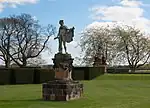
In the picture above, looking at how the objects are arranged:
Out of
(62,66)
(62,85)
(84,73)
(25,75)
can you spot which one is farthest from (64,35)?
(84,73)

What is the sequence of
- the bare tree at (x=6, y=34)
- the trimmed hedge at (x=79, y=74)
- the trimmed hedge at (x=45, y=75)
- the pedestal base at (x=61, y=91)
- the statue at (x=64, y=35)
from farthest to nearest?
the bare tree at (x=6, y=34), the trimmed hedge at (x=79, y=74), the trimmed hedge at (x=45, y=75), the statue at (x=64, y=35), the pedestal base at (x=61, y=91)

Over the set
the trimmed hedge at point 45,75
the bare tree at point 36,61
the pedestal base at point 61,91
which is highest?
the bare tree at point 36,61

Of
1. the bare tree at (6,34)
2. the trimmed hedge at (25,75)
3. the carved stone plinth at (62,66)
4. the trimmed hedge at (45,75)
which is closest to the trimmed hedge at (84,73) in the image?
the trimmed hedge at (45,75)

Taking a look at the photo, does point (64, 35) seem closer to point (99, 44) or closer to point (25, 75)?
point (25, 75)

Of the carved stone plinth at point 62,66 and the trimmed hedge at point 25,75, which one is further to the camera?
the trimmed hedge at point 25,75

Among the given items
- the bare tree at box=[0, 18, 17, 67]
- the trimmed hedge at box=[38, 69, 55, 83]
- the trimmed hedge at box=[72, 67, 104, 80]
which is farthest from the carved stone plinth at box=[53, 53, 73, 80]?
the bare tree at box=[0, 18, 17, 67]

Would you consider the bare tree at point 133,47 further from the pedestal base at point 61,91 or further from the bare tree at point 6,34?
the pedestal base at point 61,91

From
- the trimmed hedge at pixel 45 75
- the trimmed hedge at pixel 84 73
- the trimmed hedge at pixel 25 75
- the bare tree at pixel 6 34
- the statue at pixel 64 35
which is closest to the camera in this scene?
the statue at pixel 64 35

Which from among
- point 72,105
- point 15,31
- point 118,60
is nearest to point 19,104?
point 72,105

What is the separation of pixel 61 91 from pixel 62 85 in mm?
304

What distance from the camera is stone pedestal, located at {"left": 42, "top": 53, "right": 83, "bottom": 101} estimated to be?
58.0ft

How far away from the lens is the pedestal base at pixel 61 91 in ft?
57.9

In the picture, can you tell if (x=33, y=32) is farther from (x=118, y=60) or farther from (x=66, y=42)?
(x=66, y=42)

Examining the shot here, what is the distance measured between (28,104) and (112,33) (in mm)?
55199
